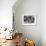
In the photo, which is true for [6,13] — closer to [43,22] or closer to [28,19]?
[28,19]

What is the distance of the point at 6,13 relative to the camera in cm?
432

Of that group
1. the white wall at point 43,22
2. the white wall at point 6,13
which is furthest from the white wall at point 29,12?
the white wall at point 6,13

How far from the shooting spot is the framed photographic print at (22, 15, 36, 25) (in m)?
5.00

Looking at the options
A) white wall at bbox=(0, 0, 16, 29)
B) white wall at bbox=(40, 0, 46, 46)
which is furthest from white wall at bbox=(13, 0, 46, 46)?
white wall at bbox=(0, 0, 16, 29)

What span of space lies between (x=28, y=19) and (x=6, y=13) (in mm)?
1104

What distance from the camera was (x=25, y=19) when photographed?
500 cm

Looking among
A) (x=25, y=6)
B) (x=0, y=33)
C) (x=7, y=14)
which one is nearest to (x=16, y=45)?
(x=0, y=33)

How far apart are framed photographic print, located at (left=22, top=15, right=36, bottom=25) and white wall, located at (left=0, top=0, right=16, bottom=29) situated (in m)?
0.84

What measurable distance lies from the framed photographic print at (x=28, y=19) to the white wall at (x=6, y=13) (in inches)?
33.2

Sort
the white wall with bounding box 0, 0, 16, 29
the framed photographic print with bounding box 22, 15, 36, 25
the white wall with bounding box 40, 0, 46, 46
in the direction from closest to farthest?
the white wall with bounding box 0, 0, 16, 29
the white wall with bounding box 40, 0, 46, 46
the framed photographic print with bounding box 22, 15, 36, 25

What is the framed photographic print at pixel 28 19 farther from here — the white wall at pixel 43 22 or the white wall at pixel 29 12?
the white wall at pixel 43 22

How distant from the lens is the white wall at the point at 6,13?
4.29 metres

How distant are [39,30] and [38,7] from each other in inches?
38.7

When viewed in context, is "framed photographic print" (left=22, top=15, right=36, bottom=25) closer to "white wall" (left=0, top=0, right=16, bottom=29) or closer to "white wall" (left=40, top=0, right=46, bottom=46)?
"white wall" (left=40, top=0, right=46, bottom=46)
